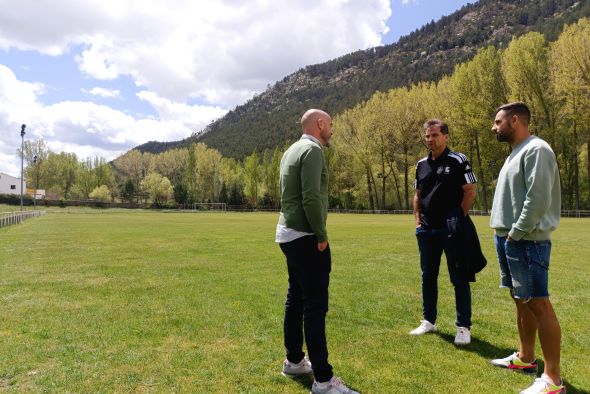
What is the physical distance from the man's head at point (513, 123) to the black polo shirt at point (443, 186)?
990 millimetres

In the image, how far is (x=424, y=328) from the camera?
539cm

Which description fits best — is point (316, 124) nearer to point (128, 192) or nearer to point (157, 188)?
point (157, 188)

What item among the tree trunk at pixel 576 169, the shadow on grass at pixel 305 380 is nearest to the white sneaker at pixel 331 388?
the shadow on grass at pixel 305 380

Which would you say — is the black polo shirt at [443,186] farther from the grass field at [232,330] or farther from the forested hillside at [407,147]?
the forested hillside at [407,147]

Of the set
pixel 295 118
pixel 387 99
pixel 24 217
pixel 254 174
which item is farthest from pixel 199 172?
pixel 295 118

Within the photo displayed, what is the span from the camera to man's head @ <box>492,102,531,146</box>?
400cm

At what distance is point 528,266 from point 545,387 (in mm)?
1043

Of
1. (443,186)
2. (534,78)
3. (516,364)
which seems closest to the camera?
(516,364)

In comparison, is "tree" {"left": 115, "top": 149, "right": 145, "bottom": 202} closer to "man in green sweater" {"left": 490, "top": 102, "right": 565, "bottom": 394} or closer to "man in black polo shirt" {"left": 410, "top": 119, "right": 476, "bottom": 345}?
"man in black polo shirt" {"left": 410, "top": 119, "right": 476, "bottom": 345}

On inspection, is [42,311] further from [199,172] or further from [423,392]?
[199,172]

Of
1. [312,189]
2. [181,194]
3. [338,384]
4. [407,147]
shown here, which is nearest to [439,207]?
[312,189]

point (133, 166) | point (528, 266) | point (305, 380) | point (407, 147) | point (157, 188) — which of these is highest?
point (133, 166)

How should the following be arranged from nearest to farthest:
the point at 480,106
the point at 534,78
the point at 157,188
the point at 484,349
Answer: the point at 484,349, the point at 534,78, the point at 480,106, the point at 157,188

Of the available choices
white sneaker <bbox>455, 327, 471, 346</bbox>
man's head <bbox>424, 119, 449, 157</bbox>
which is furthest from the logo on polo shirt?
white sneaker <bbox>455, 327, 471, 346</bbox>
